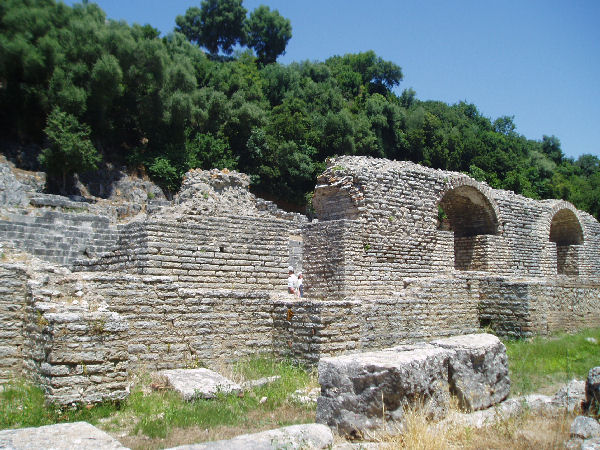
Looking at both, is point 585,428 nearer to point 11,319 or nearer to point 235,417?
point 235,417

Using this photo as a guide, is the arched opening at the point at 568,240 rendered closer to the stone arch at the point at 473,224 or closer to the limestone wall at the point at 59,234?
the stone arch at the point at 473,224

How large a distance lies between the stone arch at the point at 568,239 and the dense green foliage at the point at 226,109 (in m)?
13.9

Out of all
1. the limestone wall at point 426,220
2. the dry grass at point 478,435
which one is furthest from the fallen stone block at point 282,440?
the limestone wall at point 426,220

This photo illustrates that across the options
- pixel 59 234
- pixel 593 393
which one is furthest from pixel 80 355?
pixel 59 234

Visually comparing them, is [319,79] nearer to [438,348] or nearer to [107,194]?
[107,194]

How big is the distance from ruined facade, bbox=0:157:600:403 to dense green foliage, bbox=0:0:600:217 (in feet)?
38.4

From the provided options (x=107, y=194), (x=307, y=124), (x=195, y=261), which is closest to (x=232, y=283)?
(x=195, y=261)

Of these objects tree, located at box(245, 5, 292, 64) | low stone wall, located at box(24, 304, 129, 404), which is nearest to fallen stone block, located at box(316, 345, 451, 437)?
low stone wall, located at box(24, 304, 129, 404)

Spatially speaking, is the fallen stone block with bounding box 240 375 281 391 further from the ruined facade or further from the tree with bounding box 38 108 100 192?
the tree with bounding box 38 108 100 192

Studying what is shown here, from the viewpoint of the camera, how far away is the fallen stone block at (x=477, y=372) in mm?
5578

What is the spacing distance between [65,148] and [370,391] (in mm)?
18928

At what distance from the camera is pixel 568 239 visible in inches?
720

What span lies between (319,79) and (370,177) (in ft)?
90.9

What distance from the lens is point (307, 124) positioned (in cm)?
3100
